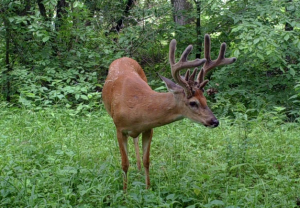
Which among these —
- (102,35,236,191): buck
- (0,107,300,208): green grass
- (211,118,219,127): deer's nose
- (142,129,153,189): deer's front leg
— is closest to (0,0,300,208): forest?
(0,107,300,208): green grass

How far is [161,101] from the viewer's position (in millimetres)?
3740

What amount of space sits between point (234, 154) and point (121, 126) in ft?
4.65

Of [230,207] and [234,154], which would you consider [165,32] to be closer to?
[234,154]

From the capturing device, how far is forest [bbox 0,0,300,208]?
3.72 meters

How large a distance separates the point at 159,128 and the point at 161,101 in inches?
96.3

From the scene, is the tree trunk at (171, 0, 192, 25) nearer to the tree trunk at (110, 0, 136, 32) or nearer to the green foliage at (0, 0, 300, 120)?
the green foliage at (0, 0, 300, 120)

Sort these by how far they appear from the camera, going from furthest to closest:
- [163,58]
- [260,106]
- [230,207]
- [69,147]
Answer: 1. [163,58]
2. [260,106]
3. [69,147]
4. [230,207]

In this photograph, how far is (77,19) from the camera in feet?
26.3

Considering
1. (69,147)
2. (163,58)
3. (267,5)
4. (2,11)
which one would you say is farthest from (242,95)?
(2,11)

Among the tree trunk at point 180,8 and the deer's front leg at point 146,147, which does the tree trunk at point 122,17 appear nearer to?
the tree trunk at point 180,8

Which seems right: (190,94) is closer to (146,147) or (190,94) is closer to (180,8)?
(146,147)

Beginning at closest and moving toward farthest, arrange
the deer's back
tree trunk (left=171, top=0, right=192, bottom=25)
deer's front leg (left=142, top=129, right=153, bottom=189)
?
the deer's back
deer's front leg (left=142, top=129, right=153, bottom=189)
tree trunk (left=171, top=0, right=192, bottom=25)

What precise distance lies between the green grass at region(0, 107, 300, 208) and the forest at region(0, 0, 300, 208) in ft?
0.05

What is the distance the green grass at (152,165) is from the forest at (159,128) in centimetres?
1
